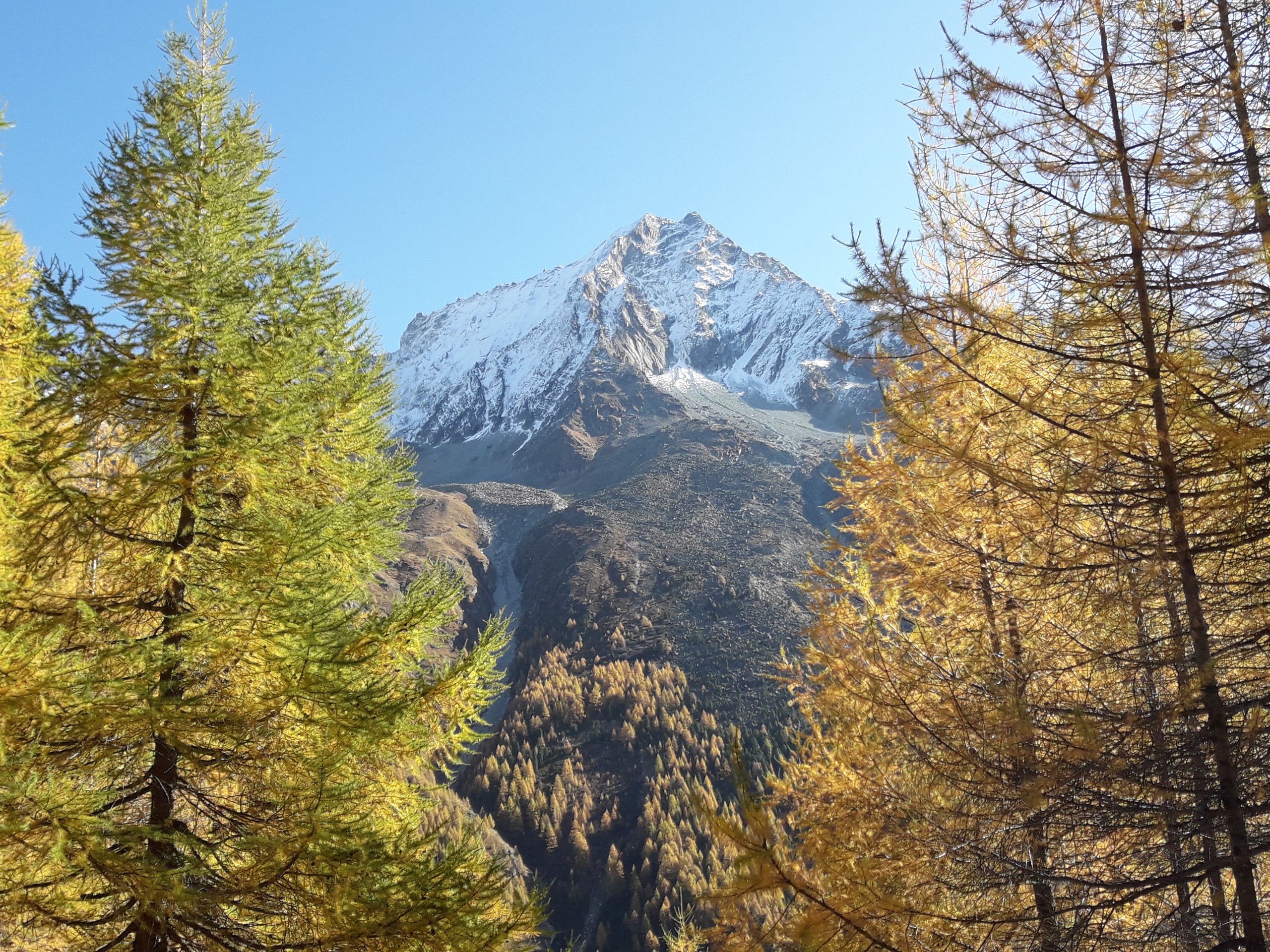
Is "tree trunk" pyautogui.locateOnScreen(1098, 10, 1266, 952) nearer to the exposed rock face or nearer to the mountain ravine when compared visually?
the mountain ravine

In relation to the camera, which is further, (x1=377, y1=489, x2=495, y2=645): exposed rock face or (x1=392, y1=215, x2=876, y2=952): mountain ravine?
(x1=377, y1=489, x2=495, y2=645): exposed rock face

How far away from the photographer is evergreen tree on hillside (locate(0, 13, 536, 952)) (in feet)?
9.82

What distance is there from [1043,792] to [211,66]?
665cm

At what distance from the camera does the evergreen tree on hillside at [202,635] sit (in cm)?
299

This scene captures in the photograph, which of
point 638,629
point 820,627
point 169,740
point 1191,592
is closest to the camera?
point 1191,592

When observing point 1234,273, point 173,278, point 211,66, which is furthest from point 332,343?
point 1234,273

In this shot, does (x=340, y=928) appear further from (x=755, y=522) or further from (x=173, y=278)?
(x=755, y=522)

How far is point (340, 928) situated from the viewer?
305 centimetres

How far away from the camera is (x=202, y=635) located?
125 inches

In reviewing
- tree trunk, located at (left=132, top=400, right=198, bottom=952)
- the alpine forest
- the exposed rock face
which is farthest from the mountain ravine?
tree trunk, located at (left=132, top=400, right=198, bottom=952)

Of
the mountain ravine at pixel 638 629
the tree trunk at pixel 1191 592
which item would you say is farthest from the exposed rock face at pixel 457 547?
the tree trunk at pixel 1191 592

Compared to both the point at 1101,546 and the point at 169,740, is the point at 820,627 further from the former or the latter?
the point at 169,740

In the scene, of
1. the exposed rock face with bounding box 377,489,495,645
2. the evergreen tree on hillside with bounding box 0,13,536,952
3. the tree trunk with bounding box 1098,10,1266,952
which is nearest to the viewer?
the tree trunk with bounding box 1098,10,1266,952

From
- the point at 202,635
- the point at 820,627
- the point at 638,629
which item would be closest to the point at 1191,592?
the point at 820,627
